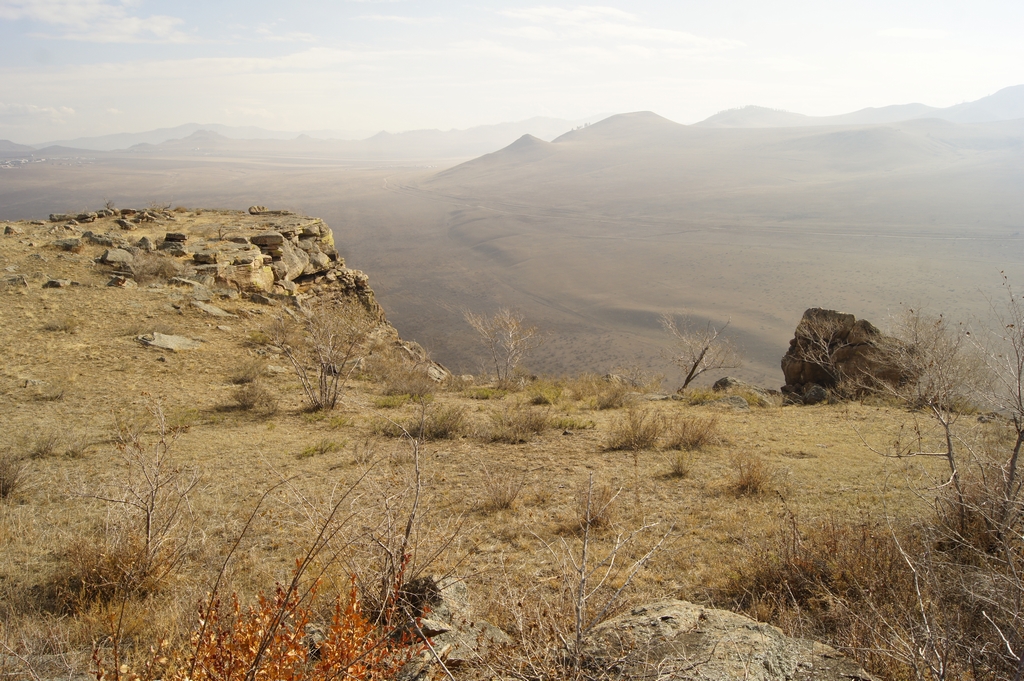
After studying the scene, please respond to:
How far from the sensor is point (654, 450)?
340 inches

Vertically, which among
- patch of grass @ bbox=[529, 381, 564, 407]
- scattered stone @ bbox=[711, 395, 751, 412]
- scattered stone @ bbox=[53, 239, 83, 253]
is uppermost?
scattered stone @ bbox=[53, 239, 83, 253]

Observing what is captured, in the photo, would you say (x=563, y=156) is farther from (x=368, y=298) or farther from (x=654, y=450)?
(x=654, y=450)

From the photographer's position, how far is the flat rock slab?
11.1 metres

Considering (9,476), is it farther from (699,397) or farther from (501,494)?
(699,397)

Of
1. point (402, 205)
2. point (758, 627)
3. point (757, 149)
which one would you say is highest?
point (757, 149)

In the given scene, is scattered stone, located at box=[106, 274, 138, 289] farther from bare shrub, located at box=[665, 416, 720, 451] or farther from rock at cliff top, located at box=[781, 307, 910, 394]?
rock at cliff top, located at box=[781, 307, 910, 394]

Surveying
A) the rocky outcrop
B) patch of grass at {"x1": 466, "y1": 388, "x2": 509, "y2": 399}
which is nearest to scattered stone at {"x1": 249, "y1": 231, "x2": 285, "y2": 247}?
patch of grass at {"x1": 466, "y1": 388, "x2": 509, "y2": 399}

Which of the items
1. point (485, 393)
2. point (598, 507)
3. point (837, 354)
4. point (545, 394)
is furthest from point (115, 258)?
point (837, 354)

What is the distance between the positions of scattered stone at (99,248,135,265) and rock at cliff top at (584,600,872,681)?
663 inches

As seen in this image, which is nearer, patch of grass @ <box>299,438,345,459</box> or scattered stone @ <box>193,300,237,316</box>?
patch of grass @ <box>299,438,345,459</box>

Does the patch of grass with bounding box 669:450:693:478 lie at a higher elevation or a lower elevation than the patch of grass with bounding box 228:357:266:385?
lower

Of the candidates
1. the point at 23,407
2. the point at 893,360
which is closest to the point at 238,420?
the point at 23,407

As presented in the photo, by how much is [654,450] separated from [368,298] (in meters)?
14.4

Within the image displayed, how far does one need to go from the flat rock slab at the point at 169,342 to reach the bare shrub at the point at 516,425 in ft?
21.8
